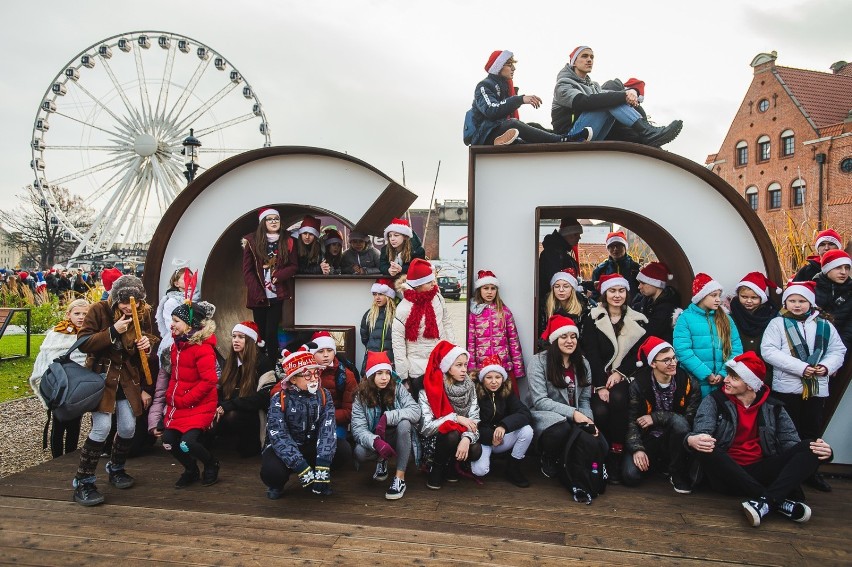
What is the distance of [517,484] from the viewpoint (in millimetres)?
4508

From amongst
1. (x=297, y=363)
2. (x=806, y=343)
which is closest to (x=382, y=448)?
(x=297, y=363)

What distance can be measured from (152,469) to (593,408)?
3.69 m

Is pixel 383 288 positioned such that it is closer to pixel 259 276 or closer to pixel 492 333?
pixel 492 333

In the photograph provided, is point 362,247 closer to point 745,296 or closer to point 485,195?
point 485,195

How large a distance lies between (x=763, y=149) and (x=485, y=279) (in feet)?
89.7

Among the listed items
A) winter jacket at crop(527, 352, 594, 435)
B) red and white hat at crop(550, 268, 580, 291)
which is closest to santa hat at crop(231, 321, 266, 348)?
winter jacket at crop(527, 352, 594, 435)

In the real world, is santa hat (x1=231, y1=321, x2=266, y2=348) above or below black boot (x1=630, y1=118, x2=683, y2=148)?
below

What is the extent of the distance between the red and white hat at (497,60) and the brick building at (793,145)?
2118cm

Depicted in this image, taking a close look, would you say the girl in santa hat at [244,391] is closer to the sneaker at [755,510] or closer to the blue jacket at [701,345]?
the blue jacket at [701,345]

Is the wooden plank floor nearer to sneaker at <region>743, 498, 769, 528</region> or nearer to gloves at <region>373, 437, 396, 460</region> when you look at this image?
sneaker at <region>743, 498, 769, 528</region>

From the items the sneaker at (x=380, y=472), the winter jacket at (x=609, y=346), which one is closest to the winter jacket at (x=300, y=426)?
the sneaker at (x=380, y=472)

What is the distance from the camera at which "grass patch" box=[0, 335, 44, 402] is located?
8555mm

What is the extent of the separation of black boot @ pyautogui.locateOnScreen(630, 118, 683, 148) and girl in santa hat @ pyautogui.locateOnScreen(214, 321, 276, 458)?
4086 millimetres

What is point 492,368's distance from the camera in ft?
15.2
